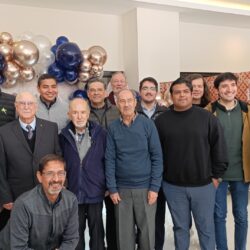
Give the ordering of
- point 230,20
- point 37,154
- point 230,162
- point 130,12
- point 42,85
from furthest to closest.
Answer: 1. point 230,20
2. point 130,12
3. point 42,85
4. point 230,162
5. point 37,154

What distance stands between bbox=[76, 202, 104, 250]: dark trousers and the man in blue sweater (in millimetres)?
139

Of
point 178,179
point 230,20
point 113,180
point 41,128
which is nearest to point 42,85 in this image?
point 41,128

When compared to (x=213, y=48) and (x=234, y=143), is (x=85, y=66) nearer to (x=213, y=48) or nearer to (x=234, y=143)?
(x=234, y=143)

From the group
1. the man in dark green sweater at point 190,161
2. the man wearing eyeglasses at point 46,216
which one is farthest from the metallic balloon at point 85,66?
the man wearing eyeglasses at point 46,216

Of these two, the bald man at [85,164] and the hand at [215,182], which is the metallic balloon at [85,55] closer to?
the bald man at [85,164]

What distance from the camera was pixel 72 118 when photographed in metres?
2.38

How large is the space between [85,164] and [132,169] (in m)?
0.32

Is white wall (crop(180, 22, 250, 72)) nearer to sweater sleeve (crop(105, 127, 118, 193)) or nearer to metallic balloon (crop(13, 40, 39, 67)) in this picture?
metallic balloon (crop(13, 40, 39, 67))

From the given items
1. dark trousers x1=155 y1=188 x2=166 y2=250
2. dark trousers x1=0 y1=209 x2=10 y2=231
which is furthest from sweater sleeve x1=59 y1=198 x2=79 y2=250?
dark trousers x1=155 y1=188 x2=166 y2=250

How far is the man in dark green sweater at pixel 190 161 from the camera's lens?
2311mm

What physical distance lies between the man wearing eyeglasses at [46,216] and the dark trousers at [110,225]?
581mm

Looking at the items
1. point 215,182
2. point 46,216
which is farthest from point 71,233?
point 215,182

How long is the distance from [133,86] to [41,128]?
11.9ft

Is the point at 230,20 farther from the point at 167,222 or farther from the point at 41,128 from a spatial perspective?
the point at 41,128
